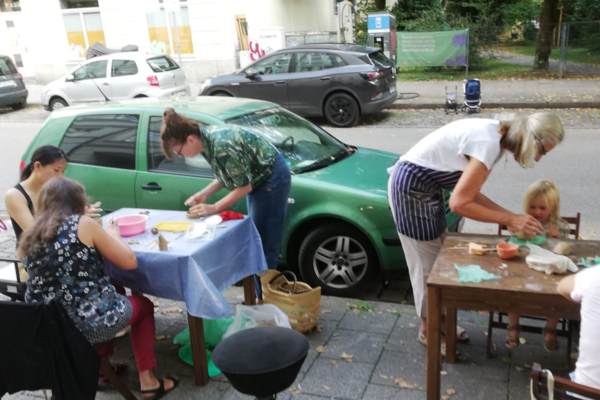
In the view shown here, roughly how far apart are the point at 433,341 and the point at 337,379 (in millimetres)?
795

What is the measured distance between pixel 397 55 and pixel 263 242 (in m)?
14.9

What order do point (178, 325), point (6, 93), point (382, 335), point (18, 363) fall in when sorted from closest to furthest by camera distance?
1. point (18, 363)
2. point (382, 335)
3. point (178, 325)
4. point (6, 93)

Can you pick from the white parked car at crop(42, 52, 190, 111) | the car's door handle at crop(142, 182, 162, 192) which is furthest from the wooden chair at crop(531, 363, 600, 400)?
the white parked car at crop(42, 52, 190, 111)

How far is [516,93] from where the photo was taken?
15188 millimetres

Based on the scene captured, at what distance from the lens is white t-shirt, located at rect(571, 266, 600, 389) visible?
2.12m

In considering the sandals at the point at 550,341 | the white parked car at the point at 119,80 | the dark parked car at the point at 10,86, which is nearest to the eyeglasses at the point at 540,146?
the sandals at the point at 550,341

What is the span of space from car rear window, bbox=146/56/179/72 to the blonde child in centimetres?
1220

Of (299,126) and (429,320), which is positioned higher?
(299,126)

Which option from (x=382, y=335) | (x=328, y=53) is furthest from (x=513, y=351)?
(x=328, y=53)

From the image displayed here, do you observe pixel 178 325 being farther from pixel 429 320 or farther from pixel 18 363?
pixel 429 320

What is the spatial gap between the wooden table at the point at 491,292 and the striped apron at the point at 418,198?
0.87 ft

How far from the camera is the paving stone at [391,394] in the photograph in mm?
3285

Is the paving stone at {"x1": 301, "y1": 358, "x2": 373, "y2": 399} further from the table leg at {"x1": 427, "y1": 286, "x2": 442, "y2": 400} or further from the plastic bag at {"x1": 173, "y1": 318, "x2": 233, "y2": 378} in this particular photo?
the plastic bag at {"x1": 173, "y1": 318, "x2": 233, "y2": 378}

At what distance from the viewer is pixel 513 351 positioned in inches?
146
